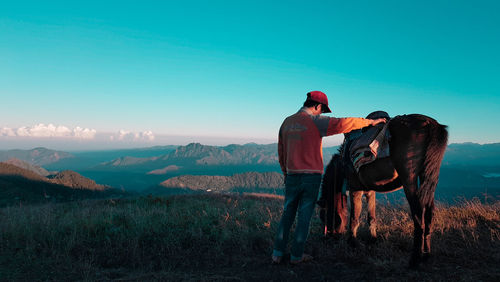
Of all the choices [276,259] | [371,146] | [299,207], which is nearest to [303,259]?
[276,259]

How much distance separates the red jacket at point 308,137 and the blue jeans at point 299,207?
0.15 metres

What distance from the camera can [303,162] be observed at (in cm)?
363

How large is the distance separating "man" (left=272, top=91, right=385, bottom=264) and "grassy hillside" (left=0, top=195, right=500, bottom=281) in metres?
0.43

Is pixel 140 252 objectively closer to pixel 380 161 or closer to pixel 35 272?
pixel 35 272

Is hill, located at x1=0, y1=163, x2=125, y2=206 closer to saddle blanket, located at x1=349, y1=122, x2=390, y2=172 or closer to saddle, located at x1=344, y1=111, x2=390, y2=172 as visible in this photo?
saddle, located at x1=344, y1=111, x2=390, y2=172

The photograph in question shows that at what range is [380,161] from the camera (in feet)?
12.3

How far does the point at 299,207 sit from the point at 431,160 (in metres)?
1.94

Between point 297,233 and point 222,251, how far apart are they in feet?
4.81

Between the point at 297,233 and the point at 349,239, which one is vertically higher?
the point at 297,233

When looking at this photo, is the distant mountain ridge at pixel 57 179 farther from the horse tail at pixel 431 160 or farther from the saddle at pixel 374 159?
the horse tail at pixel 431 160

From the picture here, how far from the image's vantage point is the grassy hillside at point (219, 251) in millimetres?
3416

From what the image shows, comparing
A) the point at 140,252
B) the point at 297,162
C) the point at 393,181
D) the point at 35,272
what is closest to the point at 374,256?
the point at 393,181

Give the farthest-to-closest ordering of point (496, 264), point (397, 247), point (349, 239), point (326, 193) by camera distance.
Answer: point (326, 193), point (349, 239), point (397, 247), point (496, 264)

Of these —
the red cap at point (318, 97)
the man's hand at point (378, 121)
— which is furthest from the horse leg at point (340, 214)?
the red cap at point (318, 97)
